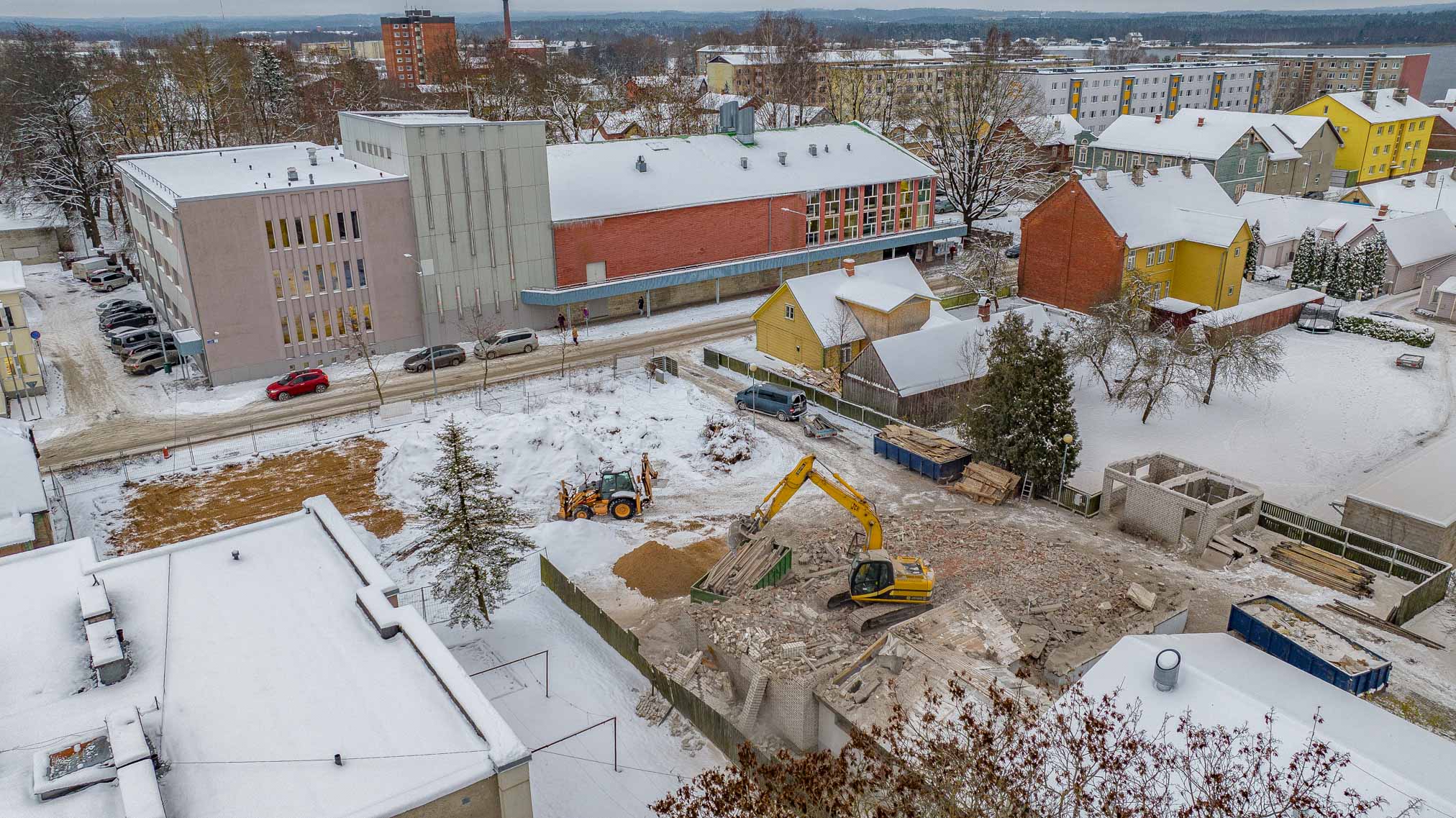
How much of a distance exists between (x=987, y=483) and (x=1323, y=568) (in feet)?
32.3

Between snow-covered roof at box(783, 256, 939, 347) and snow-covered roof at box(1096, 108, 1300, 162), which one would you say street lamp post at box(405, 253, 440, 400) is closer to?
snow-covered roof at box(783, 256, 939, 347)

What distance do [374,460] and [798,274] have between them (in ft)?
104

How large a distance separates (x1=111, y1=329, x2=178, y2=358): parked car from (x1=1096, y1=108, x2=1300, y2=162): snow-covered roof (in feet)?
228

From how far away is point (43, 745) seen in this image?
15758mm

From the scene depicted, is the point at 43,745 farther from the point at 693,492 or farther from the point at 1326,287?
the point at 1326,287

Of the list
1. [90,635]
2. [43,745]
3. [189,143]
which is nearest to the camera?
[43,745]

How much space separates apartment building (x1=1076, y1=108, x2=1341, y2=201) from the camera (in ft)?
243

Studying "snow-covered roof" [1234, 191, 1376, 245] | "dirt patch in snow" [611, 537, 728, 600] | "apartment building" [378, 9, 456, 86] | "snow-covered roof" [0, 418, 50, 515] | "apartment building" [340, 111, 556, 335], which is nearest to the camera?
"snow-covered roof" [0, 418, 50, 515]

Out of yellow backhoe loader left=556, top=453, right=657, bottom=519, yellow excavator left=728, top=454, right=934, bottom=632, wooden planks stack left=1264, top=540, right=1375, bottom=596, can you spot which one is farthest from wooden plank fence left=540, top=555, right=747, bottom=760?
wooden planks stack left=1264, top=540, right=1375, bottom=596

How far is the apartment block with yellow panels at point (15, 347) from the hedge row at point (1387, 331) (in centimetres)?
6159

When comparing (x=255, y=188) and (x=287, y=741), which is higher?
(x=255, y=188)

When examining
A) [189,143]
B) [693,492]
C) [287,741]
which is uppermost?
[189,143]

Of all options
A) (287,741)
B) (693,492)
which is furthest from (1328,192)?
(287,741)

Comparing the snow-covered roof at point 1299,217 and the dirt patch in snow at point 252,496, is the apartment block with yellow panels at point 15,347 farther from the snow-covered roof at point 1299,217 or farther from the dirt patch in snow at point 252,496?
the snow-covered roof at point 1299,217
